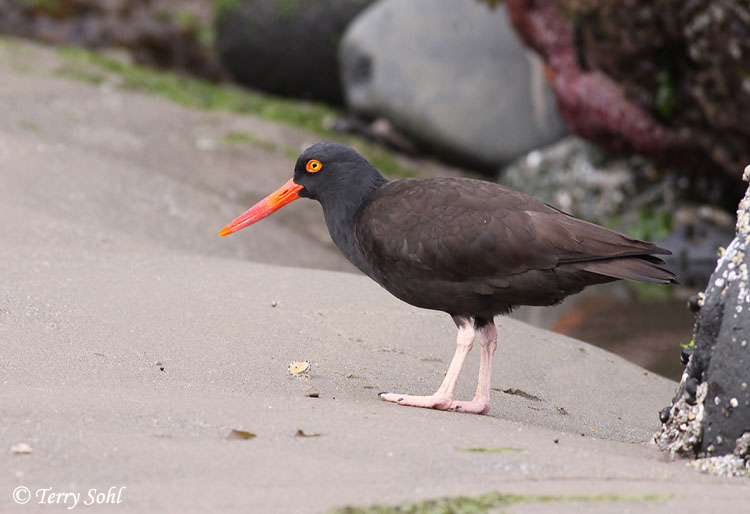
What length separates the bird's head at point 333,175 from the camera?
4.80 meters

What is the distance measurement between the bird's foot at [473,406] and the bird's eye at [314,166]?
1453 mm

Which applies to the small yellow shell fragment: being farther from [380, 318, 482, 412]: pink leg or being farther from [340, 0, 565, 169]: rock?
[340, 0, 565, 169]: rock

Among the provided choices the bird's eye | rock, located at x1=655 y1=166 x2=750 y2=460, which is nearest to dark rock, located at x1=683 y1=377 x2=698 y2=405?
rock, located at x1=655 y1=166 x2=750 y2=460

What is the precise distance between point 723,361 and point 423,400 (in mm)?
1352

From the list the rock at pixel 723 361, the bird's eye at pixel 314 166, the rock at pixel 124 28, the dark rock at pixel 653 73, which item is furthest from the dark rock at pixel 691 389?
the rock at pixel 124 28

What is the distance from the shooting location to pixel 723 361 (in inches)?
132

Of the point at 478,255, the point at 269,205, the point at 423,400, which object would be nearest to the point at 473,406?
the point at 423,400

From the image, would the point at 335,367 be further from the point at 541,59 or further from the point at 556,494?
the point at 541,59

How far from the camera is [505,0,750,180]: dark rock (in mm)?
8633

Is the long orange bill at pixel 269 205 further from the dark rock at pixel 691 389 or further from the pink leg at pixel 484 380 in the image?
the dark rock at pixel 691 389

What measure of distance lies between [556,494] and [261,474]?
891mm

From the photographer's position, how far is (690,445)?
11.4 ft

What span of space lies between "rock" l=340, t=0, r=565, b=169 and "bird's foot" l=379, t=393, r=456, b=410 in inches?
340

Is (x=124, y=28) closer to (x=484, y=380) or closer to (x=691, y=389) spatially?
(x=484, y=380)
